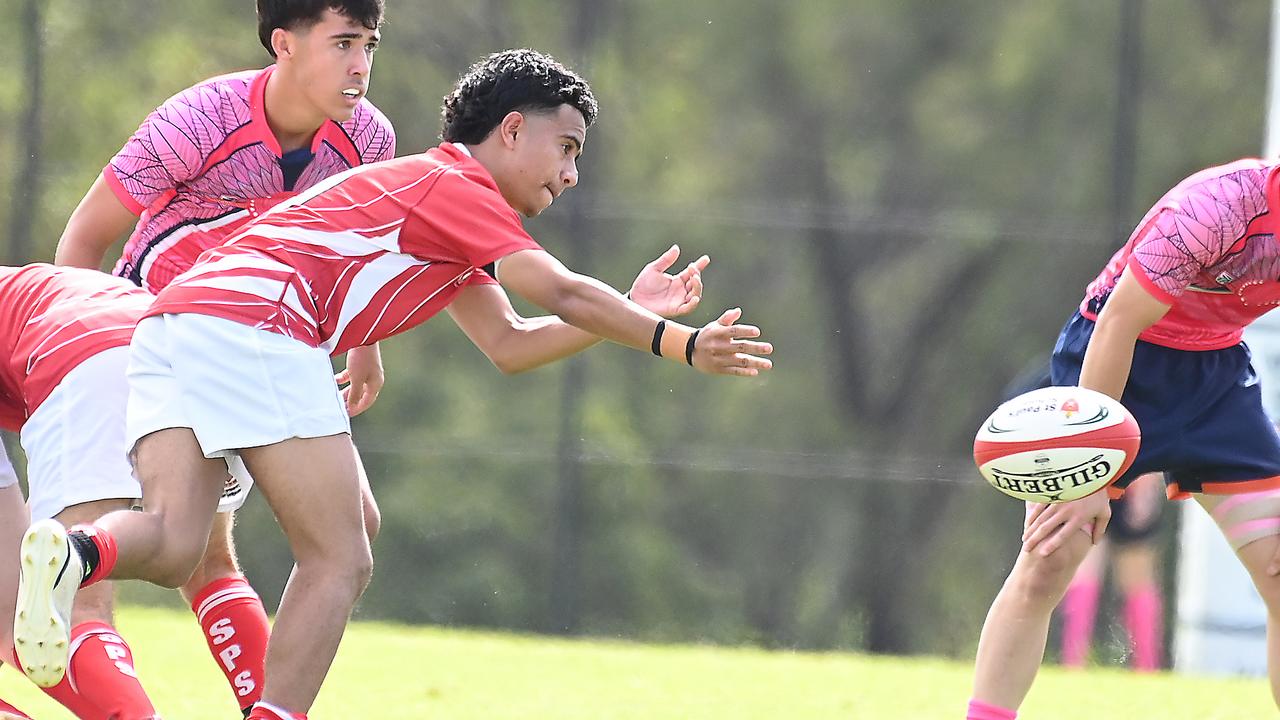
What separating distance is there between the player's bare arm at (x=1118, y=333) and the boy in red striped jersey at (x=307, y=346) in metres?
0.81

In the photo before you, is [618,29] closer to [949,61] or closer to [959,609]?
[949,61]

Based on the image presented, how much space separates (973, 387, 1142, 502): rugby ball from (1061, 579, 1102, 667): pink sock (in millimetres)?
6402

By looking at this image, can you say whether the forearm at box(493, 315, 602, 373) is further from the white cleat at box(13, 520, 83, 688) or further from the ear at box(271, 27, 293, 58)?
the white cleat at box(13, 520, 83, 688)

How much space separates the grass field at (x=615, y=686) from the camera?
5508mm

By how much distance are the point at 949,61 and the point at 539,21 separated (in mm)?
4106

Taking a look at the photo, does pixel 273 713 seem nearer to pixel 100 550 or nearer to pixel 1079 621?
pixel 100 550

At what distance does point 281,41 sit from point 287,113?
0.18 meters

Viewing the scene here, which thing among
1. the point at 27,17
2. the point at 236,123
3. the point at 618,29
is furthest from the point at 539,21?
the point at 236,123

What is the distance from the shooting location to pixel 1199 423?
4.12m

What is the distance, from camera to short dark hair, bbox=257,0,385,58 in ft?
13.7

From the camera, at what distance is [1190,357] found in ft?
13.6

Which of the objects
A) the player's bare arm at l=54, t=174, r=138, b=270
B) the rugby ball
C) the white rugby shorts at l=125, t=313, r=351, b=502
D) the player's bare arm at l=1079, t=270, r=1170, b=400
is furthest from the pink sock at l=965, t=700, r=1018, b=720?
the player's bare arm at l=54, t=174, r=138, b=270

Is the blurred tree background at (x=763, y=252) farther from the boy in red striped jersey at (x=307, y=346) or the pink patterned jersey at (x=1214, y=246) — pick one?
the boy in red striped jersey at (x=307, y=346)

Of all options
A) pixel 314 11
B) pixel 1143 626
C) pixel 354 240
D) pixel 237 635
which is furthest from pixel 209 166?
pixel 1143 626
